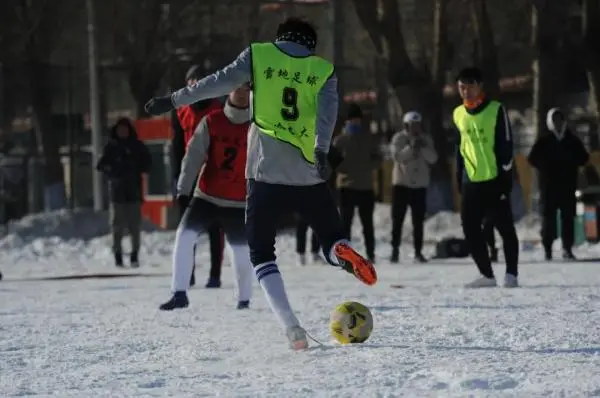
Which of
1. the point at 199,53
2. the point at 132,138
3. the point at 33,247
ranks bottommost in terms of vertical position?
the point at 33,247

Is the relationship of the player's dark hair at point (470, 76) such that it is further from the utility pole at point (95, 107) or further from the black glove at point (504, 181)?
the utility pole at point (95, 107)

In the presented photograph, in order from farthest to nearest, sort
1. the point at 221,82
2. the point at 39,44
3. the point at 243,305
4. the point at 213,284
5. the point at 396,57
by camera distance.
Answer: the point at 39,44
the point at 396,57
the point at 213,284
the point at 243,305
the point at 221,82

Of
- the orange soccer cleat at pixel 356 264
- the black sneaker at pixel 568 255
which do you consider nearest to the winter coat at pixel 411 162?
the black sneaker at pixel 568 255

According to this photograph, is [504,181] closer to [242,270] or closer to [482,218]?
[482,218]

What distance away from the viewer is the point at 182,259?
30.4 ft

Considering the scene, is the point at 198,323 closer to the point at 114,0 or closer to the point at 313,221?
the point at 313,221

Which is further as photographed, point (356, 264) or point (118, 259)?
point (118, 259)

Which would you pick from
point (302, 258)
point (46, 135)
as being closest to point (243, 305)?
point (302, 258)

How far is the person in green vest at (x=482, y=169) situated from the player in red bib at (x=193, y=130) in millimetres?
2000

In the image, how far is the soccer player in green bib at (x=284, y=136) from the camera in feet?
22.7

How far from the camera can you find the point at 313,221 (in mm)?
6996

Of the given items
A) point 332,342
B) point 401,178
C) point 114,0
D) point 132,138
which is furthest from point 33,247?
point 332,342

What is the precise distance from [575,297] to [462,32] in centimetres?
3040

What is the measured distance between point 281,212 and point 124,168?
29.6 ft
